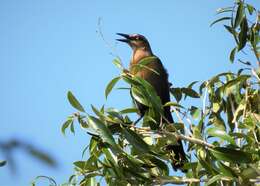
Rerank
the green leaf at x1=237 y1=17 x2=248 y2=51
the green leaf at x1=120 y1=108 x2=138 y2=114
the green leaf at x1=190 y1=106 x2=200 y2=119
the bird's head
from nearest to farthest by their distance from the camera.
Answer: the green leaf at x1=190 y1=106 x2=200 y2=119 < the green leaf at x1=120 y1=108 x2=138 y2=114 < the green leaf at x1=237 y1=17 x2=248 y2=51 < the bird's head

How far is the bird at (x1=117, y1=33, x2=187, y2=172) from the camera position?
2.71 meters

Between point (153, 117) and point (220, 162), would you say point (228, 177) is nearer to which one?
point (220, 162)

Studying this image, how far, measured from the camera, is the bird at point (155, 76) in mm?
2705

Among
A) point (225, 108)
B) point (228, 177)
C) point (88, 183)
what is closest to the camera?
point (228, 177)

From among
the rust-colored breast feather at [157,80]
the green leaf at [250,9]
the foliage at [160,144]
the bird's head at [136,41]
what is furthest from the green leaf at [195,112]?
the bird's head at [136,41]

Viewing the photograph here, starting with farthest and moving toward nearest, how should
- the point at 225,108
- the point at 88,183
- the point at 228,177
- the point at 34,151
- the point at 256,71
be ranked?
1. the point at 225,108
2. the point at 256,71
3. the point at 88,183
4. the point at 228,177
5. the point at 34,151

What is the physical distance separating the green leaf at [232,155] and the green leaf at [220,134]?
46 millimetres

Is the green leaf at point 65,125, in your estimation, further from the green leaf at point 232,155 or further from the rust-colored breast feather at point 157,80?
the rust-colored breast feather at point 157,80

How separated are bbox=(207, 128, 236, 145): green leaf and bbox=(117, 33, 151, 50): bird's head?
3016mm

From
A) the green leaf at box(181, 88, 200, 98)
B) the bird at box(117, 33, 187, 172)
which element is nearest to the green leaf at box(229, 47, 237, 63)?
the green leaf at box(181, 88, 200, 98)

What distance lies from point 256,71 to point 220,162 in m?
0.80

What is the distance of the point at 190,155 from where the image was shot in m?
2.64

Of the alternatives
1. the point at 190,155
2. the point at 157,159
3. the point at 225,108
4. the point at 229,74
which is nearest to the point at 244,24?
the point at 229,74

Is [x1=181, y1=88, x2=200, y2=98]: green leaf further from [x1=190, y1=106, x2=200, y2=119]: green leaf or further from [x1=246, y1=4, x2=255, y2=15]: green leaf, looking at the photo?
[x1=246, y1=4, x2=255, y2=15]: green leaf
